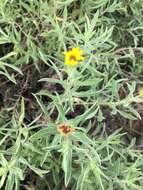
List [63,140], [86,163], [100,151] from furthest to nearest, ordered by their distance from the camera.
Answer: [100,151] → [86,163] → [63,140]

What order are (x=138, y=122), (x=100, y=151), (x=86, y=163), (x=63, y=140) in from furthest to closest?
1. (x=138, y=122)
2. (x=100, y=151)
3. (x=86, y=163)
4. (x=63, y=140)

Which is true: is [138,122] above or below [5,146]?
below

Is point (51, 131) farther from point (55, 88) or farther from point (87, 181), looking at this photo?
point (55, 88)

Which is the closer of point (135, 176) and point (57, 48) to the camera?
point (135, 176)

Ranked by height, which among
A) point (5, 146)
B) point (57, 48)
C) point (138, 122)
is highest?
point (57, 48)

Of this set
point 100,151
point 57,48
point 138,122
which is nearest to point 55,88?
point 57,48

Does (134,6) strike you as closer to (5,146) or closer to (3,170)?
(5,146)

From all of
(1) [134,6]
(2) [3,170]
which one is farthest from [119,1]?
(2) [3,170]

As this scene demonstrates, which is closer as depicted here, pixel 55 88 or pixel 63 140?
pixel 63 140

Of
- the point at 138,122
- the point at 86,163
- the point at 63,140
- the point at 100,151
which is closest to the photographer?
the point at 63,140
